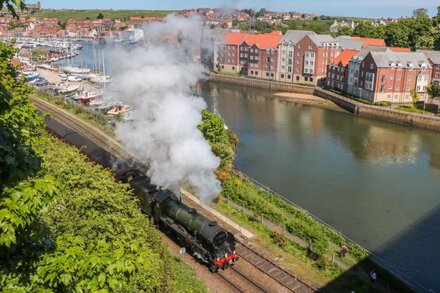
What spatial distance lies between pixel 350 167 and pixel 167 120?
66.6 ft

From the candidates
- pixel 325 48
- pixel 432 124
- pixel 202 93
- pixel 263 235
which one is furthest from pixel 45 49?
pixel 263 235

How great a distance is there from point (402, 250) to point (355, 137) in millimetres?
27241

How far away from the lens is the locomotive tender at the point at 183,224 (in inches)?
744

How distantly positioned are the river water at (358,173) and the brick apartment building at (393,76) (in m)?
5.91

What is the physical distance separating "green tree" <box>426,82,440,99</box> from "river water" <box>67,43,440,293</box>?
8506mm

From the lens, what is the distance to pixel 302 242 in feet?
76.2

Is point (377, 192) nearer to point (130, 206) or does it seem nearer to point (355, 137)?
point (355, 137)

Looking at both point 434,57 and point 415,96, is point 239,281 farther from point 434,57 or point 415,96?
point 434,57

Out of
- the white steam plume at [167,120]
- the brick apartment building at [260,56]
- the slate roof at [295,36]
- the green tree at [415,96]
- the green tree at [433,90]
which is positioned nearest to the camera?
the white steam plume at [167,120]

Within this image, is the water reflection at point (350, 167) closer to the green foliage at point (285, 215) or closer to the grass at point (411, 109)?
the green foliage at point (285, 215)

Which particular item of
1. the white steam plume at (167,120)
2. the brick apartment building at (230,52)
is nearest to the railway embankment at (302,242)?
the white steam plume at (167,120)

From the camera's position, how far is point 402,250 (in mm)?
25672

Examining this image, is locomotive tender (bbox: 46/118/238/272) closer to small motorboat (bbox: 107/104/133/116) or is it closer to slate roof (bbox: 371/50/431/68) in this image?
small motorboat (bbox: 107/104/133/116)

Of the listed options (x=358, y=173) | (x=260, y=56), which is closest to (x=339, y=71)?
(x=260, y=56)
